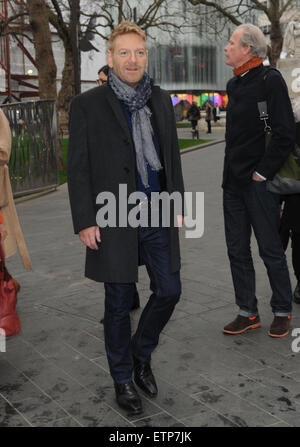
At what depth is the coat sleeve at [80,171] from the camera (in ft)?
10.5

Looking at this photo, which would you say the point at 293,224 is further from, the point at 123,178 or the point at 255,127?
the point at 123,178

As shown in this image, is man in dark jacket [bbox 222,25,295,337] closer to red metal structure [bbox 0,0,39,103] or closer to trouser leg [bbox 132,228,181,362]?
trouser leg [bbox 132,228,181,362]

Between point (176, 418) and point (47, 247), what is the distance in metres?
4.59

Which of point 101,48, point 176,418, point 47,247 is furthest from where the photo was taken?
point 101,48

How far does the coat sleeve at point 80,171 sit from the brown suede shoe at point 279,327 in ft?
5.81

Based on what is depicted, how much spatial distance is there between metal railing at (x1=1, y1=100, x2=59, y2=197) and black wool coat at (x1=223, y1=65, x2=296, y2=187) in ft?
25.7

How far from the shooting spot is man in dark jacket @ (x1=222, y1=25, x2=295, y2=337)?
4.09 m

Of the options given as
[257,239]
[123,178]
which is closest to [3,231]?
[123,178]

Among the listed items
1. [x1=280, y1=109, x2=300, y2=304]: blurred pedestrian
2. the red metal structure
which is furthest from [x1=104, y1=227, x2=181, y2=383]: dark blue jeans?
the red metal structure

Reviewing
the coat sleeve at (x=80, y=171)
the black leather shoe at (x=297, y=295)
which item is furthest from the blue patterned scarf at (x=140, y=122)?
the black leather shoe at (x=297, y=295)

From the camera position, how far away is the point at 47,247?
296 inches

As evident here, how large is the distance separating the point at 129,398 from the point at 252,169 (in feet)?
5.77

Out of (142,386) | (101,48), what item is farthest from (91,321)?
(101,48)

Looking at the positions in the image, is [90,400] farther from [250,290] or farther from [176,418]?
[250,290]
